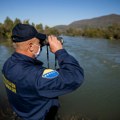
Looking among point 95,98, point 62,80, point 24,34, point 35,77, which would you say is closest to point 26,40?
point 24,34

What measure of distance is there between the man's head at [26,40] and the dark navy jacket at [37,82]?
56mm

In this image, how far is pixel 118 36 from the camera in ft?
106

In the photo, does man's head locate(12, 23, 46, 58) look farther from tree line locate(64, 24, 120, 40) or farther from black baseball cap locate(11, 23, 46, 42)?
tree line locate(64, 24, 120, 40)

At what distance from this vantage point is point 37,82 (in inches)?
60.7

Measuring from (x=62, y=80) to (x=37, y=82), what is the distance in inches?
7.1

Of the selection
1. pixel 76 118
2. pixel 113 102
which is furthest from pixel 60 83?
pixel 113 102

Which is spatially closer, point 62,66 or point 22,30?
point 62,66

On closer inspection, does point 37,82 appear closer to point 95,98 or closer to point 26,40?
point 26,40

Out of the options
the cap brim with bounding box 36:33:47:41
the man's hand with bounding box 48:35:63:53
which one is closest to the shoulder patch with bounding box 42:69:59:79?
the man's hand with bounding box 48:35:63:53

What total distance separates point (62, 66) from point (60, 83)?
14 cm

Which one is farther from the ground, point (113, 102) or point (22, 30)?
point (22, 30)

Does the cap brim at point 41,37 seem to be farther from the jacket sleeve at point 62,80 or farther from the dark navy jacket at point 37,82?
the jacket sleeve at point 62,80

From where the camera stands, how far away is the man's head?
5.62 ft

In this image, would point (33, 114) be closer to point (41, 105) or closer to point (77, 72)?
point (41, 105)
